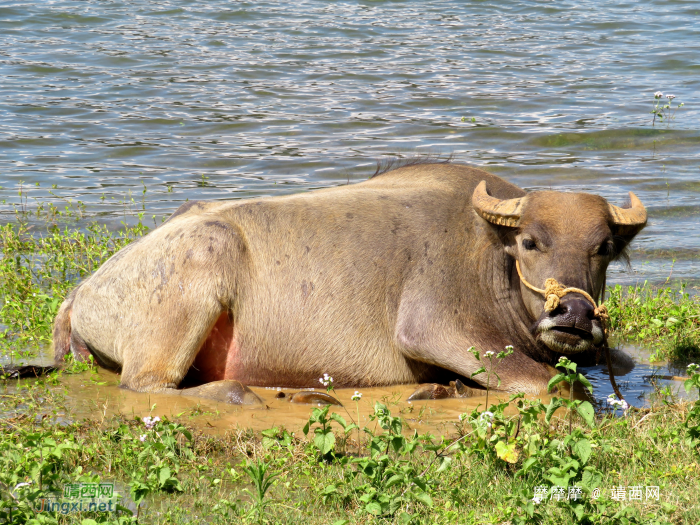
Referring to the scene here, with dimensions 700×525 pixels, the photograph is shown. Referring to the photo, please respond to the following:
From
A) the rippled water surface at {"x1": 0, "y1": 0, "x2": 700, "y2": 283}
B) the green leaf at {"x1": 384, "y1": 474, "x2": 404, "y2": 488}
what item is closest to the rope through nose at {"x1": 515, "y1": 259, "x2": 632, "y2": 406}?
the green leaf at {"x1": 384, "y1": 474, "x2": 404, "y2": 488}

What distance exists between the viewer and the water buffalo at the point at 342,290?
5113mm

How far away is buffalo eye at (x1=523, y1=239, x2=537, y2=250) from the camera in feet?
16.8

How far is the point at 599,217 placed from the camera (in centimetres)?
501

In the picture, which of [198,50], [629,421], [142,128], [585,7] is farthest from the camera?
[585,7]

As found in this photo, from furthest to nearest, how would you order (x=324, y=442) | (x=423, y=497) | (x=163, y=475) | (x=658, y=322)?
1. (x=658, y=322)
2. (x=324, y=442)
3. (x=163, y=475)
4. (x=423, y=497)

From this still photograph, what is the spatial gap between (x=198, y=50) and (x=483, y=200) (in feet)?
43.0

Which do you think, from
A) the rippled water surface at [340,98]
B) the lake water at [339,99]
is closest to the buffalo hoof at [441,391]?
the lake water at [339,99]

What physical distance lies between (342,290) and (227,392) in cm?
96

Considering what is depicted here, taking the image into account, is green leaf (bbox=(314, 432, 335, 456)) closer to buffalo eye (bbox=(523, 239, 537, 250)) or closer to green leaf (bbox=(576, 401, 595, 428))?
green leaf (bbox=(576, 401, 595, 428))

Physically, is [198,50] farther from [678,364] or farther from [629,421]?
[629,421]

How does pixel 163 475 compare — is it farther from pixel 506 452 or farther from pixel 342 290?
pixel 342 290

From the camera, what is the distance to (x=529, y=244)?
5125 millimetres

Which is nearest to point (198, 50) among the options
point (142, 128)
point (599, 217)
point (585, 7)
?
point (142, 128)

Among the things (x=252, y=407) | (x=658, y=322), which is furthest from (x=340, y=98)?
(x=252, y=407)
